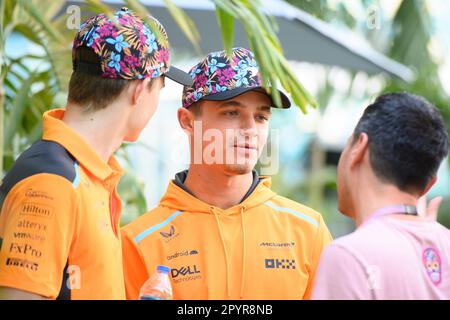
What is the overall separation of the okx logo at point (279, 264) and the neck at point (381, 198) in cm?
93

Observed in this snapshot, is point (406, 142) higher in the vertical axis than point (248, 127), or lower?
lower

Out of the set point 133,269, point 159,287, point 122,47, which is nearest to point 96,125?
point 122,47

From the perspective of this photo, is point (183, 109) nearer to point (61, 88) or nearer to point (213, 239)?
point (213, 239)

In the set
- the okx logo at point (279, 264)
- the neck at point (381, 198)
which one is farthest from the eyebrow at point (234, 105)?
the neck at point (381, 198)

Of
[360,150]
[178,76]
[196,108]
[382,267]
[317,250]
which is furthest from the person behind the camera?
[196,108]

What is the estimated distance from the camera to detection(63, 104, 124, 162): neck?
315cm

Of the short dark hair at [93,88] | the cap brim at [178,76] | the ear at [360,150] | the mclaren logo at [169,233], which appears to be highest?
the cap brim at [178,76]

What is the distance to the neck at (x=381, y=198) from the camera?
2.82m

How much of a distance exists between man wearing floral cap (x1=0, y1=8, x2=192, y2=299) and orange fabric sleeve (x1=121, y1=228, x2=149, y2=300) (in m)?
0.50

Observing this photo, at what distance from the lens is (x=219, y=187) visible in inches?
158

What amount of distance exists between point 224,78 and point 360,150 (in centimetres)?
115

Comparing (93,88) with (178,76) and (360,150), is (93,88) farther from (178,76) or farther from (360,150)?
(360,150)

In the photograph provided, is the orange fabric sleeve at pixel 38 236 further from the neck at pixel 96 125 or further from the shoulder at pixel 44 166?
the neck at pixel 96 125

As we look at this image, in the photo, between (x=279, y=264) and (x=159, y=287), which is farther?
(x=279, y=264)
